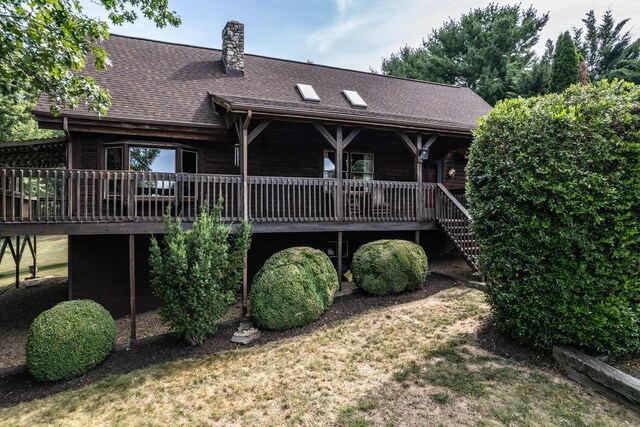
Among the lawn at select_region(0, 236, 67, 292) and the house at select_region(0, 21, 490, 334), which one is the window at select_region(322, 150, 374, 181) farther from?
the lawn at select_region(0, 236, 67, 292)

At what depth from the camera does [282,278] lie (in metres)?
6.29

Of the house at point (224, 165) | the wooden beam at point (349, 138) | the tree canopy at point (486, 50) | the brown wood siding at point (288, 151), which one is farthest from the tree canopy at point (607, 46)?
the wooden beam at point (349, 138)

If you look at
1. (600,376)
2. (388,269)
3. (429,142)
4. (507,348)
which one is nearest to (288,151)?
(429,142)

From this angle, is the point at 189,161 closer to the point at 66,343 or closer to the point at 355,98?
the point at 66,343

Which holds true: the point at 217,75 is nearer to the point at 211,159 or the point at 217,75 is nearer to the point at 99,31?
the point at 211,159

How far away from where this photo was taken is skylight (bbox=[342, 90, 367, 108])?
11328 mm

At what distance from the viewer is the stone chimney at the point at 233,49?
11227 millimetres

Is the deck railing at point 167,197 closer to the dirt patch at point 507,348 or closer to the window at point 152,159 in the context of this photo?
the window at point 152,159

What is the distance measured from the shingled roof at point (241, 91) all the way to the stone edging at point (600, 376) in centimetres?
603

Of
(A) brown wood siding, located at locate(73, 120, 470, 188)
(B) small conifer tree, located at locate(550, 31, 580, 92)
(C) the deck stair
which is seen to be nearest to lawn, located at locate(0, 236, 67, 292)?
(A) brown wood siding, located at locate(73, 120, 470, 188)

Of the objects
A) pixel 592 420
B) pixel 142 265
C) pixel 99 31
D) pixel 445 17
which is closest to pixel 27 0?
pixel 99 31

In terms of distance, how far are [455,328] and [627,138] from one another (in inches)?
141

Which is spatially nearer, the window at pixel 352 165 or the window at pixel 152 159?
the window at pixel 152 159

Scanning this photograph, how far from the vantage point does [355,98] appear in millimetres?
11766
